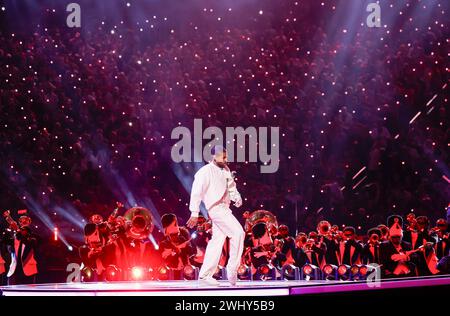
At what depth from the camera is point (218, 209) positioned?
288 inches

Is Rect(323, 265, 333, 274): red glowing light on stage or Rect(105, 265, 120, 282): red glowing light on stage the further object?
Rect(105, 265, 120, 282): red glowing light on stage

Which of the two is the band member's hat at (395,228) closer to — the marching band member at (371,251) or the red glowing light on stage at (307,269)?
the marching band member at (371,251)

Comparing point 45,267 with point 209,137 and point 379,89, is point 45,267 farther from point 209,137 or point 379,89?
point 379,89

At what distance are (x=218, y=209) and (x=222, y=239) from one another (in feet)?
0.96

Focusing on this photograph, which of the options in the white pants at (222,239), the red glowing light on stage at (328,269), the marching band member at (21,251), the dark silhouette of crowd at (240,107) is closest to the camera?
the white pants at (222,239)

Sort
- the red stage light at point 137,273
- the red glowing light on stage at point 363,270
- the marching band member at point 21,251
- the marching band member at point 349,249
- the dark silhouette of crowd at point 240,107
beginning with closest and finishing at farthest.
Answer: the red glowing light on stage at point 363,270 < the marching band member at point 21,251 < the red stage light at point 137,273 < the marching band member at point 349,249 < the dark silhouette of crowd at point 240,107

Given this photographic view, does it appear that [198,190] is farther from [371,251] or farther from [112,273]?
[371,251]

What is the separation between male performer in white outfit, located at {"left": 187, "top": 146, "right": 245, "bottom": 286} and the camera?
23.6ft

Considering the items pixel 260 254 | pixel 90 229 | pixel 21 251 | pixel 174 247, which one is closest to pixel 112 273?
pixel 90 229

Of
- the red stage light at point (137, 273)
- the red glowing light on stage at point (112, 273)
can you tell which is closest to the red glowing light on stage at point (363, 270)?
the red stage light at point (137, 273)

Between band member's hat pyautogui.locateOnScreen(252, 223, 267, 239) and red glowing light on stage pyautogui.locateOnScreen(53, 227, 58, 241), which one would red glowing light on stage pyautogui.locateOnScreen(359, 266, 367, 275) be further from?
red glowing light on stage pyautogui.locateOnScreen(53, 227, 58, 241)

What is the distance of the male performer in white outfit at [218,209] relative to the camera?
7.20 m

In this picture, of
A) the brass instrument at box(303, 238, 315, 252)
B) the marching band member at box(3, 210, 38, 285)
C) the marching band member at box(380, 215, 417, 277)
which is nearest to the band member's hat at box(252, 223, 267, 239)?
the brass instrument at box(303, 238, 315, 252)

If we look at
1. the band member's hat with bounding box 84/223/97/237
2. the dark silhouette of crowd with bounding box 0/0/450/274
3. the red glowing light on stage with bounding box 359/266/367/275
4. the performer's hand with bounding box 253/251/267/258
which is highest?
the dark silhouette of crowd with bounding box 0/0/450/274
